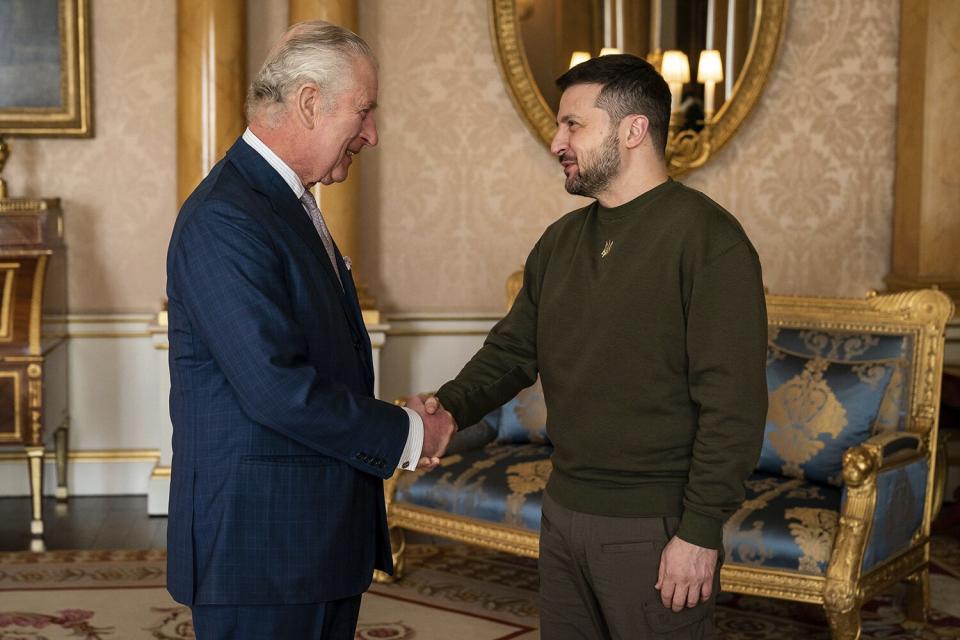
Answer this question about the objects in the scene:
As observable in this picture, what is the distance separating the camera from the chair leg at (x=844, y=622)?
11.1 ft

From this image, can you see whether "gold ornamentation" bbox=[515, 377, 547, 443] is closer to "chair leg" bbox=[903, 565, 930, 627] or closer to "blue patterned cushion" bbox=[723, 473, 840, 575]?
"blue patterned cushion" bbox=[723, 473, 840, 575]

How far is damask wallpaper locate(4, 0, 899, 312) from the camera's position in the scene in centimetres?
533

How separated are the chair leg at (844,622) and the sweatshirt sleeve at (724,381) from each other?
153 centimetres

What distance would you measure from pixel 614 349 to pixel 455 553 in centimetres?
265

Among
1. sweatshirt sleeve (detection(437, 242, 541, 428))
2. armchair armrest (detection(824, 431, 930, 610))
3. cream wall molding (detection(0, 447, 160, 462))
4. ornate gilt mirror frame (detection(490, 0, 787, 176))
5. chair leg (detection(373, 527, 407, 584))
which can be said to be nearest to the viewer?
sweatshirt sleeve (detection(437, 242, 541, 428))

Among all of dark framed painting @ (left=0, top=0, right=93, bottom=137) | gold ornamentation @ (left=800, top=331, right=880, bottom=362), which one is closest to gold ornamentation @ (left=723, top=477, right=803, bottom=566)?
gold ornamentation @ (left=800, top=331, right=880, bottom=362)

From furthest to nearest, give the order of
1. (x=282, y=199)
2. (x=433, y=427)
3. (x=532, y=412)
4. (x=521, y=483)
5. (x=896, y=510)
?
(x=532, y=412), (x=521, y=483), (x=896, y=510), (x=433, y=427), (x=282, y=199)

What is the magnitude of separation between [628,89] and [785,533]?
177 cm

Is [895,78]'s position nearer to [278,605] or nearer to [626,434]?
[626,434]

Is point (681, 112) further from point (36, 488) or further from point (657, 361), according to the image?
point (657, 361)

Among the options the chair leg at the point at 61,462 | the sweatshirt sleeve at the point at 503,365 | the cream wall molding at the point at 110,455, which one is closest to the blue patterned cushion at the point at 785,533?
the sweatshirt sleeve at the point at 503,365

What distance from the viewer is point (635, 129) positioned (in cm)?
217

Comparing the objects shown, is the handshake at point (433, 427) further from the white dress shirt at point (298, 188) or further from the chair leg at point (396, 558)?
the chair leg at point (396, 558)

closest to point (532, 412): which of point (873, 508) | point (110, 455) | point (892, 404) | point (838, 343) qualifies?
point (838, 343)
